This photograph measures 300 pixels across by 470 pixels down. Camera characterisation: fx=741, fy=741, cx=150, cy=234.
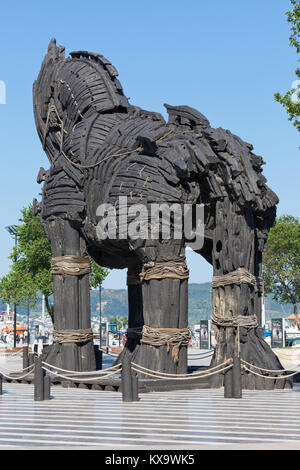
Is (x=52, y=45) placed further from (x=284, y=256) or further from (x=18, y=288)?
(x=284, y=256)

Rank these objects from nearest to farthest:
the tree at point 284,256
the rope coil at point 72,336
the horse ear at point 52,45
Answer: the rope coil at point 72,336, the horse ear at point 52,45, the tree at point 284,256

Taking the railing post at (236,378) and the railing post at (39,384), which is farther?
the railing post at (39,384)

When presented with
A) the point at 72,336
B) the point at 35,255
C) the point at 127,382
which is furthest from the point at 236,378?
the point at 35,255

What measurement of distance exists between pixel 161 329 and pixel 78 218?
117 inches

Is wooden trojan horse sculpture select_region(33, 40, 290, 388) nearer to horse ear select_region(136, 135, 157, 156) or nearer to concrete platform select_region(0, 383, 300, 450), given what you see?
horse ear select_region(136, 135, 157, 156)

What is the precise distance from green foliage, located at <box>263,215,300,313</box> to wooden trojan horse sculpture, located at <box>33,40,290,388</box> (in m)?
30.1

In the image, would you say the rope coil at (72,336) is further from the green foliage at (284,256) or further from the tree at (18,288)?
the green foliage at (284,256)

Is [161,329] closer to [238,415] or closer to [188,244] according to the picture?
[188,244]

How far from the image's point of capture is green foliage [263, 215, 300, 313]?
45.1 metres

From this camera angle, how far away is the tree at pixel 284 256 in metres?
45.1

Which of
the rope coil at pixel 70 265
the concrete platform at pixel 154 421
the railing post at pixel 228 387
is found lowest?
the concrete platform at pixel 154 421

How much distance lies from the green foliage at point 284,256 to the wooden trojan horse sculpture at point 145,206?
30.1 meters

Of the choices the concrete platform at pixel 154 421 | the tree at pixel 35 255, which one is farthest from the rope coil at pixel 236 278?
the tree at pixel 35 255
